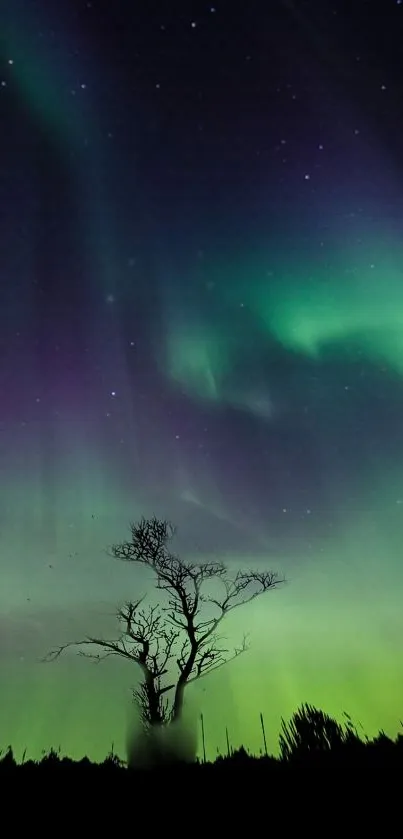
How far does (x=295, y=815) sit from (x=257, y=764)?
2.20 metres

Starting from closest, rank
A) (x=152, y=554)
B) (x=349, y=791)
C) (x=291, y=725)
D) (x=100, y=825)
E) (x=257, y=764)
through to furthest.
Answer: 1. (x=100, y=825)
2. (x=349, y=791)
3. (x=257, y=764)
4. (x=291, y=725)
5. (x=152, y=554)

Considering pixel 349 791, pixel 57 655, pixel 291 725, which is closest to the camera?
pixel 349 791

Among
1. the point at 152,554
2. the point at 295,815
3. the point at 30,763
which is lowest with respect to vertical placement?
the point at 295,815

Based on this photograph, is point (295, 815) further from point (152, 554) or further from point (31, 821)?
point (152, 554)

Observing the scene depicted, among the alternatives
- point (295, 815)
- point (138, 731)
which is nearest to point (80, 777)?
point (295, 815)

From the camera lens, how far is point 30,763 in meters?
8.11

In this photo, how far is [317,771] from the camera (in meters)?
7.01

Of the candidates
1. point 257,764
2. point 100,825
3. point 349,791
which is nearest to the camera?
point 100,825

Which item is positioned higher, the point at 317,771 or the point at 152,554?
the point at 152,554

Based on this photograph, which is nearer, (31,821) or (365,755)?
(31,821)

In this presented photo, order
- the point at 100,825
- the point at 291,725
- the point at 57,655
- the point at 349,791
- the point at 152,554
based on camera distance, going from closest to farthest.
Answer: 1. the point at 100,825
2. the point at 349,791
3. the point at 291,725
4. the point at 57,655
5. the point at 152,554

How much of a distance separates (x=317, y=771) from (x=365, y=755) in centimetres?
120

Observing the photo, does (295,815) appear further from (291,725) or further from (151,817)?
(291,725)

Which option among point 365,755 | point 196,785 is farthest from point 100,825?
point 365,755
